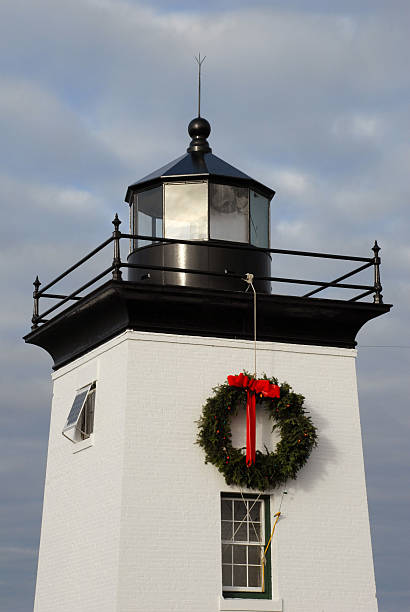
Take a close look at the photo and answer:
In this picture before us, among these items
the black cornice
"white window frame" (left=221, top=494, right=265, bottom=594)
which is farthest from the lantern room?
"white window frame" (left=221, top=494, right=265, bottom=594)

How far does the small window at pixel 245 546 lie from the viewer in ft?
54.8

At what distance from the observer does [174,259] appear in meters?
→ 18.0

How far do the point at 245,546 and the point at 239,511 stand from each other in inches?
20.9

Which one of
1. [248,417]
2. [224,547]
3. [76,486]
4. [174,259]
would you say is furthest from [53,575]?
[174,259]

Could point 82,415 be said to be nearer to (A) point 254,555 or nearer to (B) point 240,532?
(B) point 240,532

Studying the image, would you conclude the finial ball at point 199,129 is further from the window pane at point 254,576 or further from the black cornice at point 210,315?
the window pane at point 254,576

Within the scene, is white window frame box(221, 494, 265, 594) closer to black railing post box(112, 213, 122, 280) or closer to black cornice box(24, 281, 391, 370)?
black cornice box(24, 281, 391, 370)

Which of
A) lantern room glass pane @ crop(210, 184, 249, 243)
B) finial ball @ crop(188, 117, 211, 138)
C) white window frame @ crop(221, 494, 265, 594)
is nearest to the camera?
white window frame @ crop(221, 494, 265, 594)

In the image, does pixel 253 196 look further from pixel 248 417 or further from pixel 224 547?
pixel 224 547

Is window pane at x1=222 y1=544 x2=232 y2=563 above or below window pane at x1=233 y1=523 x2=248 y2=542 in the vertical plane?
below

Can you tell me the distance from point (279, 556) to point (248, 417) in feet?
7.05

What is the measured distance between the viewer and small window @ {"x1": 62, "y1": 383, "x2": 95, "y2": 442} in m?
18.1

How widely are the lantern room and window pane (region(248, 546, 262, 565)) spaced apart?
412cm

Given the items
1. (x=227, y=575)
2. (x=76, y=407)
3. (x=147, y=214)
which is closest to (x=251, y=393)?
(x=227, y=575)
